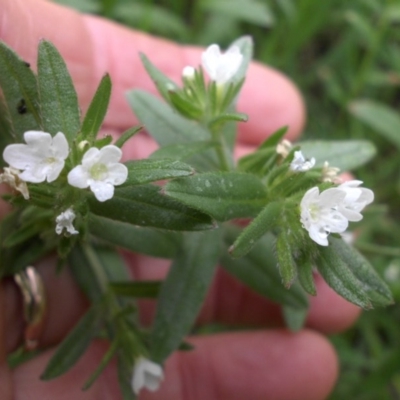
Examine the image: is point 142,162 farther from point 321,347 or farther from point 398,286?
point 398,286

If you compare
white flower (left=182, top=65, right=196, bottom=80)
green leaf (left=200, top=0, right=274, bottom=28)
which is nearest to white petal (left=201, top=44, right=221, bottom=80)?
white flower (left=182, top=65, right=196, bottom=80)

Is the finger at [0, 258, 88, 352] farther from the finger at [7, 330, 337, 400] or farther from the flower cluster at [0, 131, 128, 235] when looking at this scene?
the flower cluster at [0, 131, 128, 235]

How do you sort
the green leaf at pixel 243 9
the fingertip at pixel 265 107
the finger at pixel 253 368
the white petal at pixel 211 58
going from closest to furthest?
the white petal at pixel 211 58, the finger at pixel 253 368, the fingertip at pixel 265 107, the green leaf at pixel 243 9

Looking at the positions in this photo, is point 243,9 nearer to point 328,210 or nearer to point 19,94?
point 19,94

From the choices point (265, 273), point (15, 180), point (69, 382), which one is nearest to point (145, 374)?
point (69, 382)

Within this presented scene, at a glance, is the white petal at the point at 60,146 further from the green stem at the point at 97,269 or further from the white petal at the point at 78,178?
the green stem at the point at 97,269

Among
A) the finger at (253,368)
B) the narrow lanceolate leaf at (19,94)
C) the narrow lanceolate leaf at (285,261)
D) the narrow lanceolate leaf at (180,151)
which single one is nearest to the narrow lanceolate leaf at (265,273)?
the narrow lanceolate leaf at (180,151)

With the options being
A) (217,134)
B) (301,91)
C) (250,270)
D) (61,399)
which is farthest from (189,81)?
(301,91)
